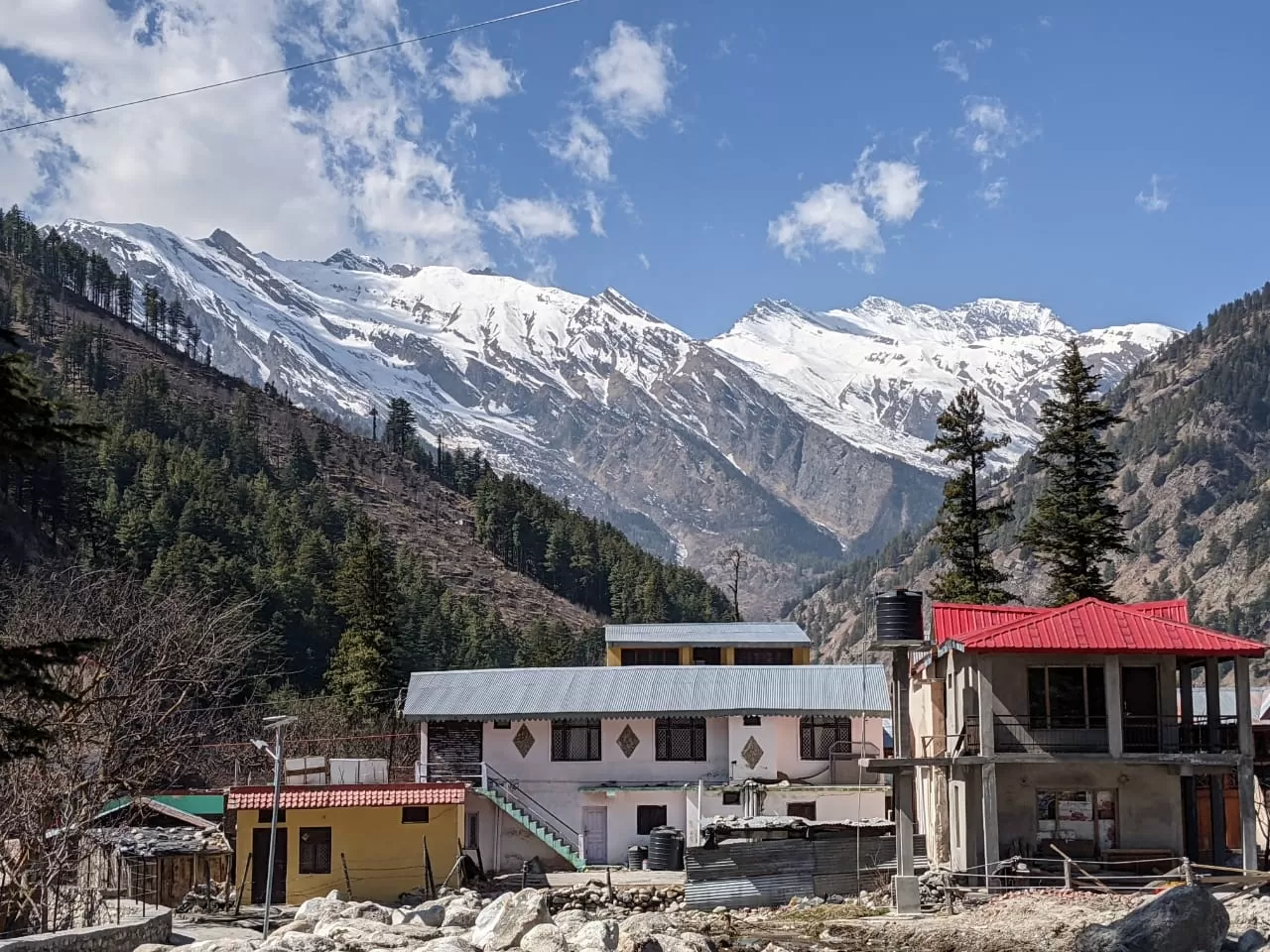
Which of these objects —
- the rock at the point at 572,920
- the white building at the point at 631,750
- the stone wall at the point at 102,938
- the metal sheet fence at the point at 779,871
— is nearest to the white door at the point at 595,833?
the white building at the point at 631,750

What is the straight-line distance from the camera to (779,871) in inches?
1463

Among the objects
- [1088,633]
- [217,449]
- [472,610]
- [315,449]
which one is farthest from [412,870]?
[315,449]

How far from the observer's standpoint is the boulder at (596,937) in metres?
26.2

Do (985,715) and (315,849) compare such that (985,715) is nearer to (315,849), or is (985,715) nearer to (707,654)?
(315,849)

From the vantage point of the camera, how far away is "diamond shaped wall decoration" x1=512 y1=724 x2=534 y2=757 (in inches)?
1994

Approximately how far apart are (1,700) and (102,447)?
96592 millimetres

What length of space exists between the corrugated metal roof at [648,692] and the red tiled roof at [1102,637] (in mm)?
12874

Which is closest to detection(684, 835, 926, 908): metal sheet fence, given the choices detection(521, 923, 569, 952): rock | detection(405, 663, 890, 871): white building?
detection(521, 923, 569, 952): rock

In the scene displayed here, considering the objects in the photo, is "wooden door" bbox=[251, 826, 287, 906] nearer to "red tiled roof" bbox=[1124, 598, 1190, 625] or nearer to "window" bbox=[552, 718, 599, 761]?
"window" bbox=[552, 718, 599, 761]

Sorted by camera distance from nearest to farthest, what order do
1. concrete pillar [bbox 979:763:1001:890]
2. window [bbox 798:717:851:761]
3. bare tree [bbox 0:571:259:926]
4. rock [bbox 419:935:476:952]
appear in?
rock [bbox 419:935:476:952] → bare tree [bbox 0:571:259:926] → concrete pillar [bbox 979:763:1001:890] → window [bbox 798:717:851:761]

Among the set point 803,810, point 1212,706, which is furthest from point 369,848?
point 1212,706

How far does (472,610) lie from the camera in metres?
128

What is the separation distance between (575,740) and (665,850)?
20.7 feet

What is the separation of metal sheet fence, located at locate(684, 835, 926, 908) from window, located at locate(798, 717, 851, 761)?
12.4 m
